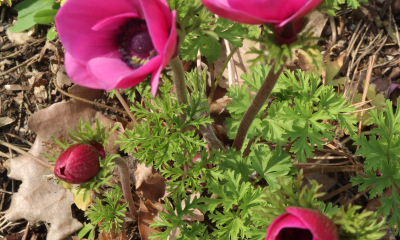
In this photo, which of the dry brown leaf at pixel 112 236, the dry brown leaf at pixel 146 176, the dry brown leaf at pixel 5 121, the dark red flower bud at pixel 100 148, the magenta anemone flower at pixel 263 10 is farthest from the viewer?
the dry brown leaf at pixel 5 121

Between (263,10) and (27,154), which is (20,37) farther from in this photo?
(263,10)

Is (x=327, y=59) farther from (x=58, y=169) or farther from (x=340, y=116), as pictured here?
(x=58, y=169)

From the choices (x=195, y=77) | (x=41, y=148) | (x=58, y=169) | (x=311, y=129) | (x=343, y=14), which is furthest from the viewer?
(x=343, y=14)

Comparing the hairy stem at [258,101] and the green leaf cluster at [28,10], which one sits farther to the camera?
the green leaf cluster at [28,10]

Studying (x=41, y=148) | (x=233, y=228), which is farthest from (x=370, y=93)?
(x=41, y=148)

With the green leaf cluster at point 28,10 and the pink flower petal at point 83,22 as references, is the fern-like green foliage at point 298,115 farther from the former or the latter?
the green leaf cluster at point 28,10

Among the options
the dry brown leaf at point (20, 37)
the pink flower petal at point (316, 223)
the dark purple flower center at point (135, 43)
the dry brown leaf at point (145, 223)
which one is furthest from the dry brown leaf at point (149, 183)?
the dry brown leaf at point (20, 37)

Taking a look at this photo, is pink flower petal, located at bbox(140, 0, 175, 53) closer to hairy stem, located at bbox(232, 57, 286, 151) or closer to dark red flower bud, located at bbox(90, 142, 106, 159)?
hairy stem, located at bbox(232, 57, 286, 151)

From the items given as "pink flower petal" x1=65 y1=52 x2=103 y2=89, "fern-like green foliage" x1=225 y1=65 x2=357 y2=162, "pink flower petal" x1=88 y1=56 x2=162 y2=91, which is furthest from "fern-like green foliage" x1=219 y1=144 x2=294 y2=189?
"pink flower petal" x1=65 y1=52 x2=103 y2=89
